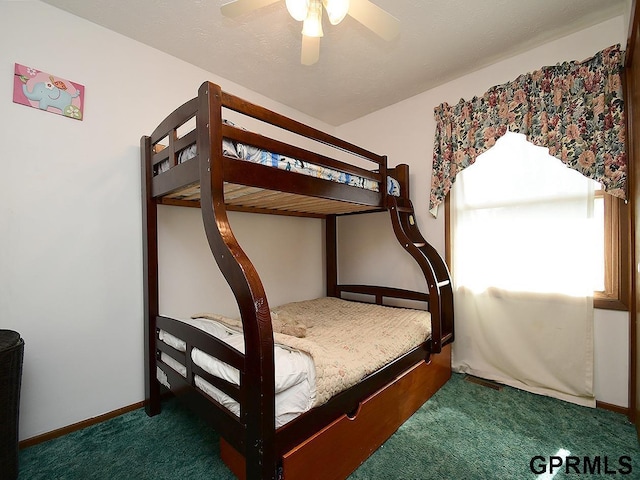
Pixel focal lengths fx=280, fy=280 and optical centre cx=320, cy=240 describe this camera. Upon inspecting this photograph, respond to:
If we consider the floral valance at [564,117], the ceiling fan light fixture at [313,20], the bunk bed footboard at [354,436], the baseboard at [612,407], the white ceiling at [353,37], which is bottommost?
the baseboard at [612,407]

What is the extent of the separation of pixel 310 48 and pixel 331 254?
1985 millimetres

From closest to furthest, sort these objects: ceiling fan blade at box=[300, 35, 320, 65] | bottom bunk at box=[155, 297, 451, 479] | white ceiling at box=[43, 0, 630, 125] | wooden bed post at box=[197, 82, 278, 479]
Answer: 1. wooden bed post at box=[197, 82, 278, 479]
2. bottom bunk at box=[155, 297, 451, 479]
3. ceiling fan blade at box=[300, 35, 320, 65]
4. white ceiling at box=[43, 0, 630, 125]

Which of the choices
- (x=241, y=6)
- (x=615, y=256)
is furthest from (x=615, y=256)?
(x=241, y=6)

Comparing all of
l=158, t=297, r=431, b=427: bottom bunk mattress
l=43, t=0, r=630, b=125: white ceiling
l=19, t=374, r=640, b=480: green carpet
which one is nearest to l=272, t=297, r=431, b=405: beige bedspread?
l=158, t=297, r=431, b=427: bottom bunk mattress

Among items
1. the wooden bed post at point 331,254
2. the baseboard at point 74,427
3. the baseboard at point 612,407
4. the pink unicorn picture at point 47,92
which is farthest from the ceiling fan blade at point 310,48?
the baseboard at point 612,407

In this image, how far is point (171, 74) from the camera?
206 cm

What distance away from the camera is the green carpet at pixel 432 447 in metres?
1.32

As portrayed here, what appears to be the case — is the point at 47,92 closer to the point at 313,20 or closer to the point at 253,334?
the point at 313,20

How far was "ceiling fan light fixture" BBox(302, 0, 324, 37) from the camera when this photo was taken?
1307 mm

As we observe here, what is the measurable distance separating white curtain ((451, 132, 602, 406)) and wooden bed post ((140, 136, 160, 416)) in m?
2.28

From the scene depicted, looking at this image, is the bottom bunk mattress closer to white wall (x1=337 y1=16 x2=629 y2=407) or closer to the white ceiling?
white wall (x1=337 y1=16 x2=629 y2=407)

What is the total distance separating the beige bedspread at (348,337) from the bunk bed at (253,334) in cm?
3

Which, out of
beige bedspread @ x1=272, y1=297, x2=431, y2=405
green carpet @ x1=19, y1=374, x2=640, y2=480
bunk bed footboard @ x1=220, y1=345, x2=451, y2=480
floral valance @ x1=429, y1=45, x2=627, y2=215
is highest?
floral valance @ x1=429, y1=45, x2=627, y2=215

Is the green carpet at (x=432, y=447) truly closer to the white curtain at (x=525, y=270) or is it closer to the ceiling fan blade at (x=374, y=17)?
the white curtain at (x=525, y=270)
